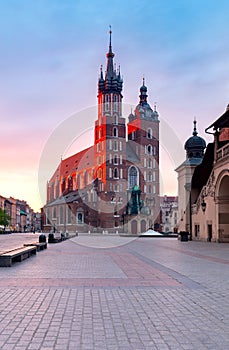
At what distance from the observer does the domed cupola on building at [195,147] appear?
1781 inches

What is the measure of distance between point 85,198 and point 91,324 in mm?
93713

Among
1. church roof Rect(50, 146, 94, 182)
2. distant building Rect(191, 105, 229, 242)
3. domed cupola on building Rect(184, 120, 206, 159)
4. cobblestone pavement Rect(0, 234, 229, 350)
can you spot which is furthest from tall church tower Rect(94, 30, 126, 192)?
cobblestone pavement Rect(0, 234, 229, 350)

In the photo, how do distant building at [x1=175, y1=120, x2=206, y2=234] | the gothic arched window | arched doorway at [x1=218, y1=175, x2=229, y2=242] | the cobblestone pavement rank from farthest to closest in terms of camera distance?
1. the gothic arched window
2. distant building at [x1=175, y1=120, x2=206, y2=234]
3. arched doorway at [x1=218, y1=175, x2=229, y2=242]
4. the cobblestone pavement

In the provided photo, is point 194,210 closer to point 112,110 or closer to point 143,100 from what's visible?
point 112,110

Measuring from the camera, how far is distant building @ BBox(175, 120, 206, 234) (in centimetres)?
4222

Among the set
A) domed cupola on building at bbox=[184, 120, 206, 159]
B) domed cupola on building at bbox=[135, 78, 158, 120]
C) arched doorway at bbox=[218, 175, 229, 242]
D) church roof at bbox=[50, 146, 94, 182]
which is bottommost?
arched doorway at bbox=[218, 175, 229, 242]

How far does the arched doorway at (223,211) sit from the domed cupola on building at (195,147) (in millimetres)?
12813

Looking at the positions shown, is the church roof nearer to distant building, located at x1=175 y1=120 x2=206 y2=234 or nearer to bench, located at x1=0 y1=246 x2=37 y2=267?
distant building, located at x1=175 y1=120 x2=206 y2=234

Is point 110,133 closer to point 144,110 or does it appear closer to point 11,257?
point 144,110

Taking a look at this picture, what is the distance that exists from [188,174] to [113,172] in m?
54.4

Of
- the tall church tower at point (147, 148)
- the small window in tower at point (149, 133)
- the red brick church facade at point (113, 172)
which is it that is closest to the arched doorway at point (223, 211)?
the red brick church facade at point (113, 172)

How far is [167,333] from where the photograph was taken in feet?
18.8

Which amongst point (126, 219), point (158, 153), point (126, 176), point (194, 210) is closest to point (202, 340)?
point (194, 210)

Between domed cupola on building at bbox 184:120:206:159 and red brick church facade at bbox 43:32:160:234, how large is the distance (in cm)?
3954
